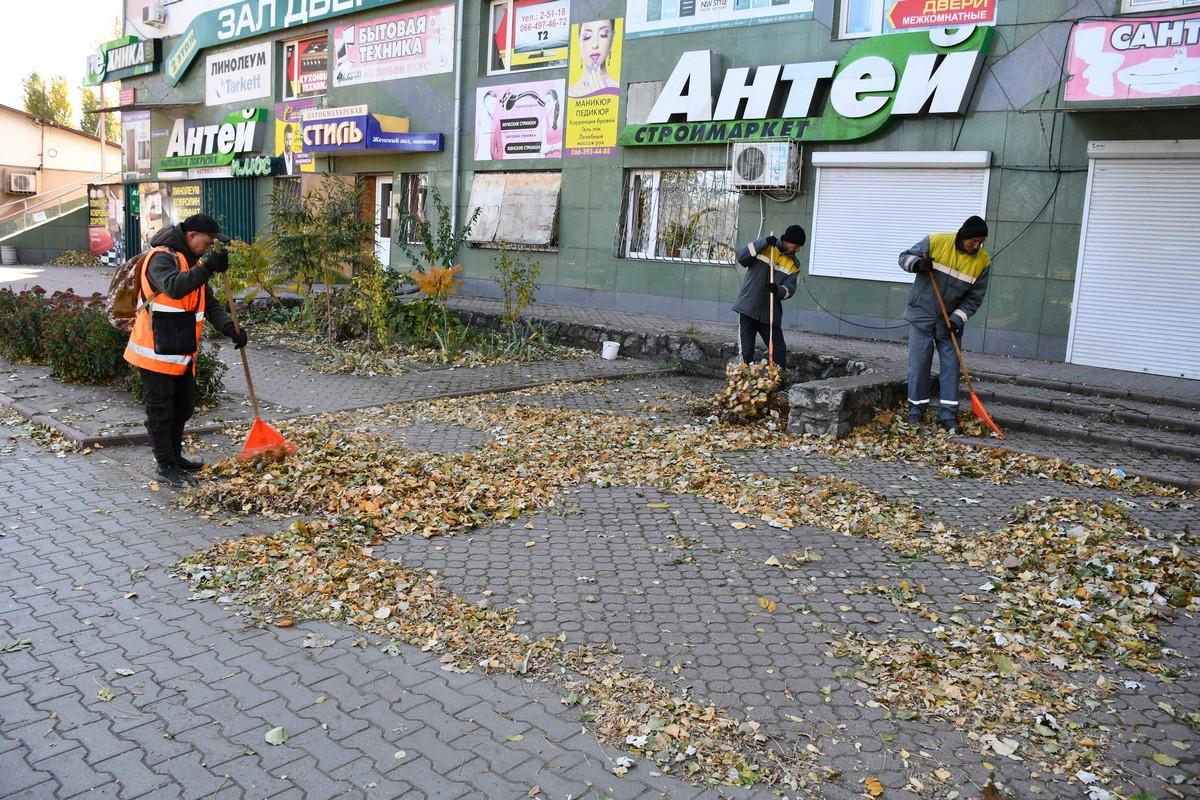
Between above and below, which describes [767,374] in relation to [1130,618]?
above

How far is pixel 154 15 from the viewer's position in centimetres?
2689

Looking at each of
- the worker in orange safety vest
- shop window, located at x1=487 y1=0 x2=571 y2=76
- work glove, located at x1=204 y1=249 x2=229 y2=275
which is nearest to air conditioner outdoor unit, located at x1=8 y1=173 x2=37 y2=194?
shop window, located at x1=487 y1=0 x2=571 y2=76

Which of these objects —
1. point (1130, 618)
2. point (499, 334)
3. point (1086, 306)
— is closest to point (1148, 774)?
point (1130, 618)

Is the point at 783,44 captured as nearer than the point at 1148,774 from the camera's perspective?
No

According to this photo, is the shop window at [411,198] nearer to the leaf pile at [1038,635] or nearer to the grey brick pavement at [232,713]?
the grey brick pavement at [232,713]

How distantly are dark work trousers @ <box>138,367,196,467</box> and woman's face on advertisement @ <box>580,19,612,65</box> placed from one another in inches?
445

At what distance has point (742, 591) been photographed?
16.1ft

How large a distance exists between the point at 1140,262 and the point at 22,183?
133 ft

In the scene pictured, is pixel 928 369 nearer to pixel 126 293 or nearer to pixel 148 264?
pixel 148 264

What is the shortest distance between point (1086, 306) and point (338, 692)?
1055 cm

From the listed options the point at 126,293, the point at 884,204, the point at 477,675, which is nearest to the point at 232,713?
the point at 477,675

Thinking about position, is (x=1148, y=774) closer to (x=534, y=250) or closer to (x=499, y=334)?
(x=499, y=334)

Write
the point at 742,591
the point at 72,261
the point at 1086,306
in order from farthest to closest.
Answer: the point at 72,261 → the point at 1086,306 → the point at 742,591

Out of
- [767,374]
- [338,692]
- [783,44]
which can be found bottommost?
[338,692]
